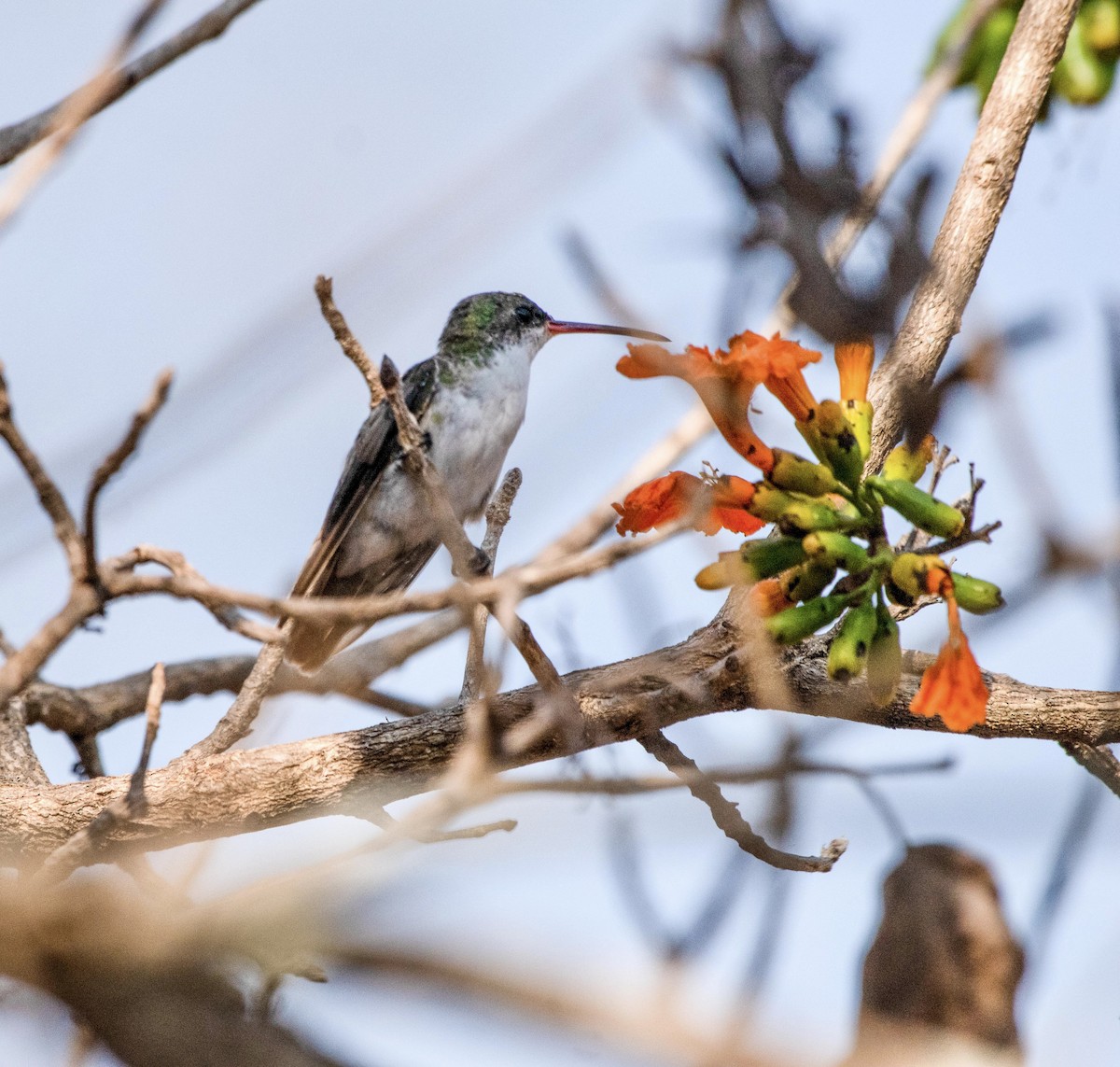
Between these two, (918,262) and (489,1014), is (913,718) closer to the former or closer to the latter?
(918,262)

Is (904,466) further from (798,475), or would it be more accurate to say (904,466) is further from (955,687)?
(955,687)

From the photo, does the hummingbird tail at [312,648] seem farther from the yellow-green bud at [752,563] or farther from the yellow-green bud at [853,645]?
the yellow-green bud at [853,645]

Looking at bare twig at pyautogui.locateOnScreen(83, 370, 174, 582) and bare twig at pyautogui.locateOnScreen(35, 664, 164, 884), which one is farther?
bare twig at pyautogui.locateOnScreen(35, 664, 164, 884)

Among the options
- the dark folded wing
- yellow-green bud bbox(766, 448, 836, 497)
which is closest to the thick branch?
yellow-green bud bbox(766, 448, 836, 497)

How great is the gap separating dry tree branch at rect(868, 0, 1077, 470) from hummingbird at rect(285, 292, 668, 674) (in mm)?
2532

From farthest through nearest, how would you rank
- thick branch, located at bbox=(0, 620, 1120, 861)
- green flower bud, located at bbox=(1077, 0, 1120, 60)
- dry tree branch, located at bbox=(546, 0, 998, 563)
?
green flower bud, located at bbox=(1077, 0, 1120, 60)
thick branch, located at bbox=(0, 620, 1120, 861)
dry tree branch, located at bbox=(546, 0, 998, 563)

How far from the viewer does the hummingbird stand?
5.96 meters

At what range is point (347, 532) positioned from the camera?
19.9 ft

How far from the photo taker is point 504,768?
12.0ft

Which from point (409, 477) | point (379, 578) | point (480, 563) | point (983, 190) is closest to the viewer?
point (983, 190)

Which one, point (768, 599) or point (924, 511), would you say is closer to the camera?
point (924, 511)

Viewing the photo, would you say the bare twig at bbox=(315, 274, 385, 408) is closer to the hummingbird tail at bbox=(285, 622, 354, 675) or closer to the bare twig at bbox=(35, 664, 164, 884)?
the bare twig at bbox=(35, 664, 164, 884)

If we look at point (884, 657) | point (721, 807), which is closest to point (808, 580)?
point (884, 657)

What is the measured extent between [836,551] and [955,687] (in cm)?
39
